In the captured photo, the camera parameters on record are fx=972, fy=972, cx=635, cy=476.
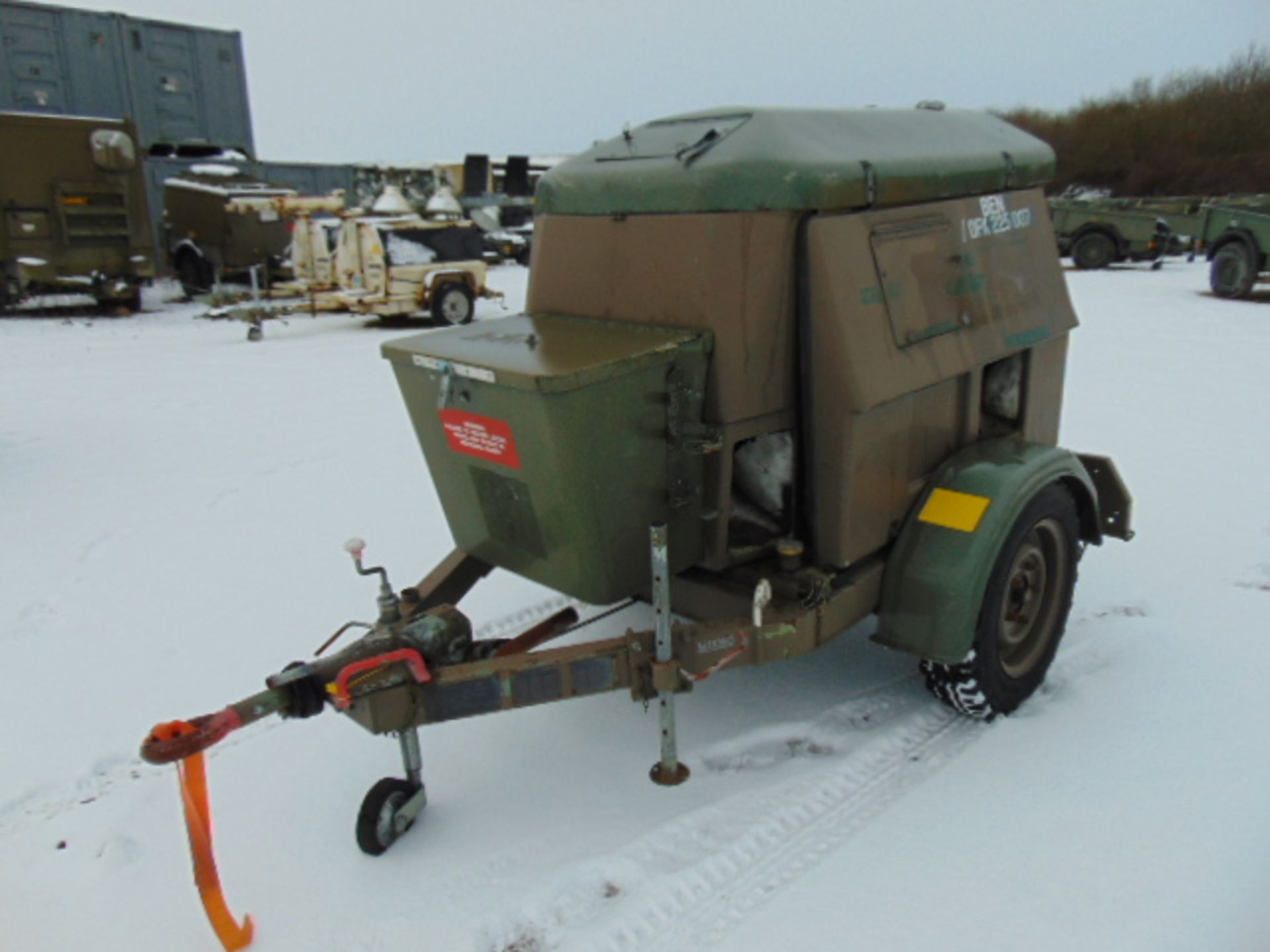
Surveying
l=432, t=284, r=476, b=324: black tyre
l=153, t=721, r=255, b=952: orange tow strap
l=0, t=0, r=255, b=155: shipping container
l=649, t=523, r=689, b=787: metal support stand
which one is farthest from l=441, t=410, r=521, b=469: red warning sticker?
l=0, t=0, r=255, b=155: shipping container

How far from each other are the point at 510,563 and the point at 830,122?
6.02 ft

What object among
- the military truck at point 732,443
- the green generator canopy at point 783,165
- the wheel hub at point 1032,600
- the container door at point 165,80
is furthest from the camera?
the container door at point 165,80

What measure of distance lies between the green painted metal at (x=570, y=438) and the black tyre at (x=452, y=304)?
32.8 ft

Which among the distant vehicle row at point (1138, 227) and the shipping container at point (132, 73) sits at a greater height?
the shipping container at point (132, 73)

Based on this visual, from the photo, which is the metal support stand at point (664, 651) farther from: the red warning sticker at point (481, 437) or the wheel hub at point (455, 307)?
the wheel hub at point (455, 307)

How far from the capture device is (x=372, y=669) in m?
2.62

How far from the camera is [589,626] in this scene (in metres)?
4.25

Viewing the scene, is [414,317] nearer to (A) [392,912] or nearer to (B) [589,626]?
(B) [589,626]

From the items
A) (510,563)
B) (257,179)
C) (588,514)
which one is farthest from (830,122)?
(257,179)

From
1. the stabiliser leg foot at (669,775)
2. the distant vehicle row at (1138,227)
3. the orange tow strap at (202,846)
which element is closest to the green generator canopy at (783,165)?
the stabiliser leg foot at (669,775)

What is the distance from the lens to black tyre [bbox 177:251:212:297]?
54.6 ft

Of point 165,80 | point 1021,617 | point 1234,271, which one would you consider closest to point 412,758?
point 1021,617

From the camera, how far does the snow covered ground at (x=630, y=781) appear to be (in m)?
2.62

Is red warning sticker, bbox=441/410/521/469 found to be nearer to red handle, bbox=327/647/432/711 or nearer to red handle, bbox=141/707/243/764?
red handle, bbox=327/647/432/711
